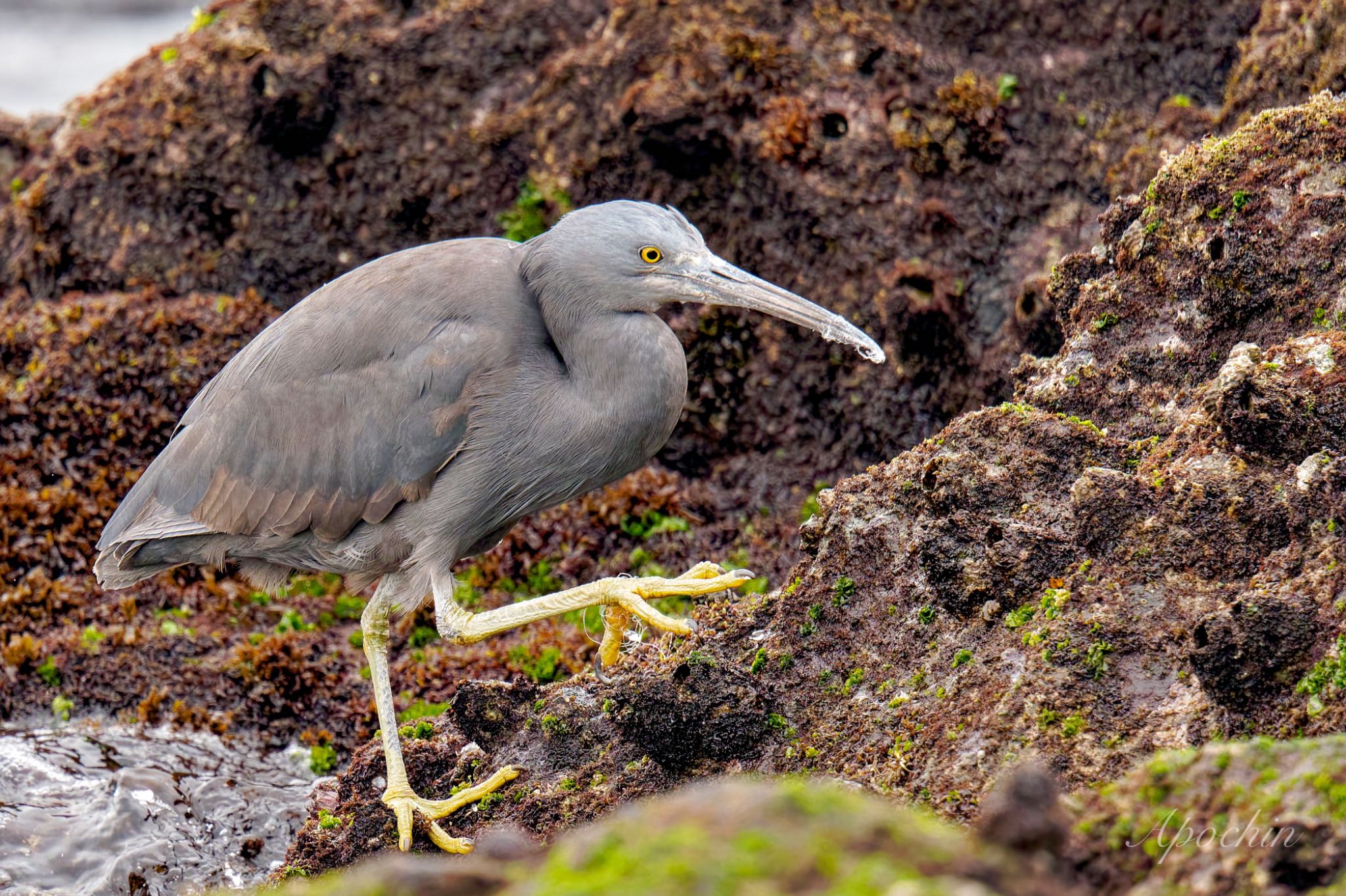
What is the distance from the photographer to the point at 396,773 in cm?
445

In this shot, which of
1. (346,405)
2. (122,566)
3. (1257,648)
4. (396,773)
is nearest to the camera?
(1257,648)

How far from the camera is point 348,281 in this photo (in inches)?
200

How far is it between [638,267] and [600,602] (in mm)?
1229

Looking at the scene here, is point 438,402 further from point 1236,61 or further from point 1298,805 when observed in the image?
point 1236,61

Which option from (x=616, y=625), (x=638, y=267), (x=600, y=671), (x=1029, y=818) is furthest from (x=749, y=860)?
(x=638, y=267)

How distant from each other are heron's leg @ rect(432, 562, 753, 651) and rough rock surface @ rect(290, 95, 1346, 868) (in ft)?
0.60

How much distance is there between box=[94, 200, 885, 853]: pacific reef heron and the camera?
15.7 ft

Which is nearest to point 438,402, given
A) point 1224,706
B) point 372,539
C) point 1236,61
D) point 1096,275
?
point 372,539

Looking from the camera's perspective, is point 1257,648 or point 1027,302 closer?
point 1257,648

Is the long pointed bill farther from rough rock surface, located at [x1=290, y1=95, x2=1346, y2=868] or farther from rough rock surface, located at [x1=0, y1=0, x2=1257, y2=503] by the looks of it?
rough rock surface, located at [x1=0, y1=0, x2=1257, y2=503]

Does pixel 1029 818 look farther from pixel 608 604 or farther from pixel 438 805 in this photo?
pixel 608 604

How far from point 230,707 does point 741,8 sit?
422 centimetres

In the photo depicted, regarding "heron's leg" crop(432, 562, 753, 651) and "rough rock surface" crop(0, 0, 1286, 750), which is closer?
"heron's leg" crop(432, 562, 753, 651)

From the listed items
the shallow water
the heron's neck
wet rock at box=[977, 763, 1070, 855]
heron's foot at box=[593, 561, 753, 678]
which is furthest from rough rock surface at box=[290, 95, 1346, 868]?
wet rock at box=[977, 763, 1070, 855]
